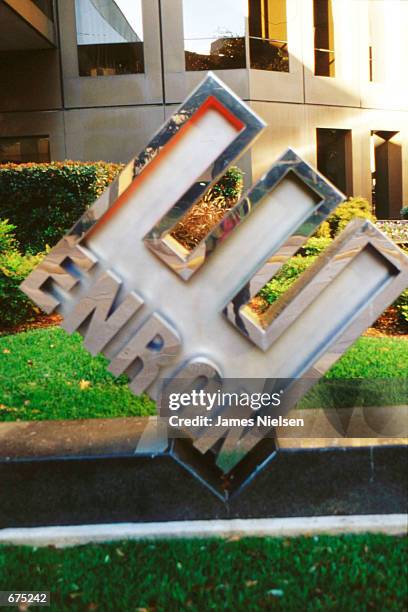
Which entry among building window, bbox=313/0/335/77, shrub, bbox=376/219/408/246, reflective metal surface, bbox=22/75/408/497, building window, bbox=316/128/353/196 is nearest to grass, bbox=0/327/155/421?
reflective metal surface, bbox=22/75/408/497

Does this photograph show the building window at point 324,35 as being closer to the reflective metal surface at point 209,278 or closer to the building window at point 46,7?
the building window at point 46,7

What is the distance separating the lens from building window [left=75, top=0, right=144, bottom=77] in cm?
1365

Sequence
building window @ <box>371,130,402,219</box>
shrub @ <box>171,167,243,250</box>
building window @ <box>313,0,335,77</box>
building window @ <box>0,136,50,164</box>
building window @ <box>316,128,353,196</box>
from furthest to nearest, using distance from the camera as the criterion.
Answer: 1. building window @ <box>371,130,402,219</box>
2. building window @ <box>316,128,353,196</box>
3. building window @ <box>313,0,335,77</box>
4. building window @ <box>0,136,50,164</box>
5. shrub @ <box>171,167,243,250</box>

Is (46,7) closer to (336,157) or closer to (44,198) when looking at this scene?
(44,198)

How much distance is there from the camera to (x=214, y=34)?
13.9 meters

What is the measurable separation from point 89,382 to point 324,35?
1412 centimetres

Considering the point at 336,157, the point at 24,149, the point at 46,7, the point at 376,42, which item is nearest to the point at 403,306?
the point at 24,149

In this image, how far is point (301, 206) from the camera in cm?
284

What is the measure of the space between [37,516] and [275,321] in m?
1.47

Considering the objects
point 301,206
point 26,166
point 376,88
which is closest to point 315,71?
point 376,88

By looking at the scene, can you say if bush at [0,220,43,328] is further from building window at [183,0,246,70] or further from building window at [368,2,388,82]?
building window at [368,2,388,82]

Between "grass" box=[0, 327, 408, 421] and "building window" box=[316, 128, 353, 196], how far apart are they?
11021mm

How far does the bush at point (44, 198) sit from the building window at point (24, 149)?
4.89 meters

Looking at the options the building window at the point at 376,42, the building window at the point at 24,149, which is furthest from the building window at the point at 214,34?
the building window at the point at 376,42
